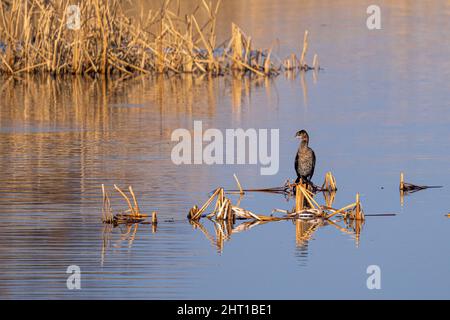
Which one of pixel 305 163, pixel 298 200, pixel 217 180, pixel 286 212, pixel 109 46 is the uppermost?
pixel 109 46

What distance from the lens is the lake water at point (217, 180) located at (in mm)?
9742

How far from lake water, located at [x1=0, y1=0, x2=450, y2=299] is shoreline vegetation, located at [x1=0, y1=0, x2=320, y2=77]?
0.47 metres

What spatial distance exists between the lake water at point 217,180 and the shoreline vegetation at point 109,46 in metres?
0.47

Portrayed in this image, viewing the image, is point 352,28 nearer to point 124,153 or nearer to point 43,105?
point 43,105

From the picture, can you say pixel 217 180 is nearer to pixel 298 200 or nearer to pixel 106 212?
pixel 298 200

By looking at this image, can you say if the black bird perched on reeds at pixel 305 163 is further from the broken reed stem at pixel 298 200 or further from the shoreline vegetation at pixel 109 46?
the shoreline vegetation at pixel 109 46

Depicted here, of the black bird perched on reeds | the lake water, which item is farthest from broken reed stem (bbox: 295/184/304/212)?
the black bird perched on reeds

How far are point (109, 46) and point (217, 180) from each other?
35.5 ft

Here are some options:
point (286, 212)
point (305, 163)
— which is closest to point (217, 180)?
point (305, 163)

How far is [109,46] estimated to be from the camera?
2420 centimetres

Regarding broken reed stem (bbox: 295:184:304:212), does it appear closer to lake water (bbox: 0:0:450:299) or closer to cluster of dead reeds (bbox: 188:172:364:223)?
cluster of dead reeds (bbox: 188:172:364:223)

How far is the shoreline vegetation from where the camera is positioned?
76.8 feet

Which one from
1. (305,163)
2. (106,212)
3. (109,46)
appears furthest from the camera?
(109,46)
